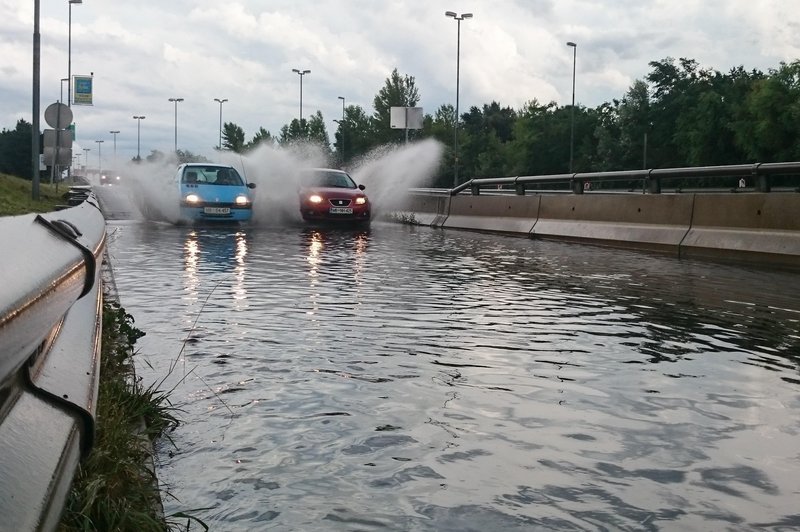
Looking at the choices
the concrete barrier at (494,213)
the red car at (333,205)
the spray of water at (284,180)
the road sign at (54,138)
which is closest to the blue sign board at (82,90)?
the spray of water at (284,180)

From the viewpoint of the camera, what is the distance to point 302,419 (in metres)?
5.14

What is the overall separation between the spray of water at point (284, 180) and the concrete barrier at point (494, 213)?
5.26 meters

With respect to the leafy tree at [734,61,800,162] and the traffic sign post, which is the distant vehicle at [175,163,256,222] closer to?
the traffic sign post

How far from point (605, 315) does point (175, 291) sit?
Result: 4.55 m

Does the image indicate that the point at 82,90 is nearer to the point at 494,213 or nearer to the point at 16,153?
the point at 16,153

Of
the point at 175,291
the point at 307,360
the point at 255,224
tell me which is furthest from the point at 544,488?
the point at 255,224

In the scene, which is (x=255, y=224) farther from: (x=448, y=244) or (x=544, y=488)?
(x=544, y=488)

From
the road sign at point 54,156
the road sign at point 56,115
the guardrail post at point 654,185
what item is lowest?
the guardrail post at point 654,185

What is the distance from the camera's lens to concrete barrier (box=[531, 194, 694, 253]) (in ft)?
54.6

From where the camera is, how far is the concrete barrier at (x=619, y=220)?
1664 centimetres

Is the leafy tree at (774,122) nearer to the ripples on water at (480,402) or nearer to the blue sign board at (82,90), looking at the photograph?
the blue sign board at (82,90)

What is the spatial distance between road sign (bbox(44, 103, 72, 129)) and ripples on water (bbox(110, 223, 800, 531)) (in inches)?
859

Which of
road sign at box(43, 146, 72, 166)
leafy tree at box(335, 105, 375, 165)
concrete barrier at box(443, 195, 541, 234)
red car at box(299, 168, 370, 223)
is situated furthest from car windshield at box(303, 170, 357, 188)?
leafy tree at box(335, 105, 375, 165)

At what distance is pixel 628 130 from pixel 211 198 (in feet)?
252
